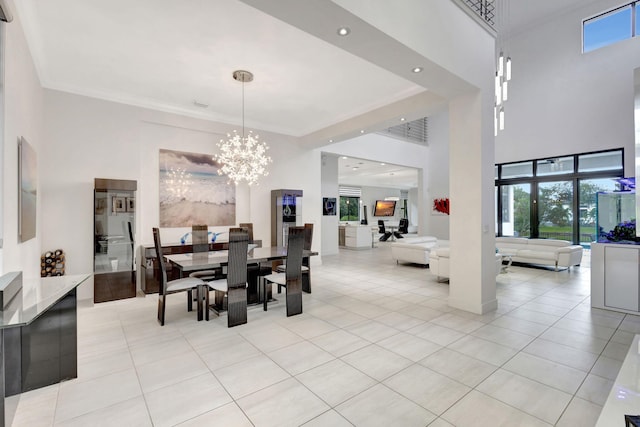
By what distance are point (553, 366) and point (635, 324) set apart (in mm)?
2131

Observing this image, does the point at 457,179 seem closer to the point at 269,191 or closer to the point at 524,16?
the point at 269,191

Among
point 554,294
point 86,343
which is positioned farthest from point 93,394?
point 554,294

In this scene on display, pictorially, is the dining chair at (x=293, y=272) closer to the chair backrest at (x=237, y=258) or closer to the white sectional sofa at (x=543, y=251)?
the chair backrest at (x=237, y=258)

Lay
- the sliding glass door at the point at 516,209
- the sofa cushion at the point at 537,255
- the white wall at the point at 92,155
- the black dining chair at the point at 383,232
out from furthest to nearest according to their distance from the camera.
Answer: the black dining chair at the point at 383,232 < the sliding glass door at the point at 516,209 < the sofa cushion at the point at 537,255 < the white wall at the point at 92,155

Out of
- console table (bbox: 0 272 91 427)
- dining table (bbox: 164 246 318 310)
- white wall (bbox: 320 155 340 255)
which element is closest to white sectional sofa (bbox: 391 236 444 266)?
white wall (bbox: 320 155 340 255)

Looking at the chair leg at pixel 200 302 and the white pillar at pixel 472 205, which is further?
the white pillar at pixel 472 205

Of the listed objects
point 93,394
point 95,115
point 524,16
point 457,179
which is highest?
point 524,16

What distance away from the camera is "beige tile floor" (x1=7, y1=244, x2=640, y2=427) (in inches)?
80.7

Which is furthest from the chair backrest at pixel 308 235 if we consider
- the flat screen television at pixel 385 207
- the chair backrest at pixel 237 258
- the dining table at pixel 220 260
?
the flat screen television at pixel 385 207

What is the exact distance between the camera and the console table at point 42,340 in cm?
210

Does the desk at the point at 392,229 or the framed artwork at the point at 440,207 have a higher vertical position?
the framed artwork at the point at 440,207

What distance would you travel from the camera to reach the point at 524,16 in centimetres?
788

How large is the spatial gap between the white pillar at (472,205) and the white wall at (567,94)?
214 inches

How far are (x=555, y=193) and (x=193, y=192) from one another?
31.7 ft
